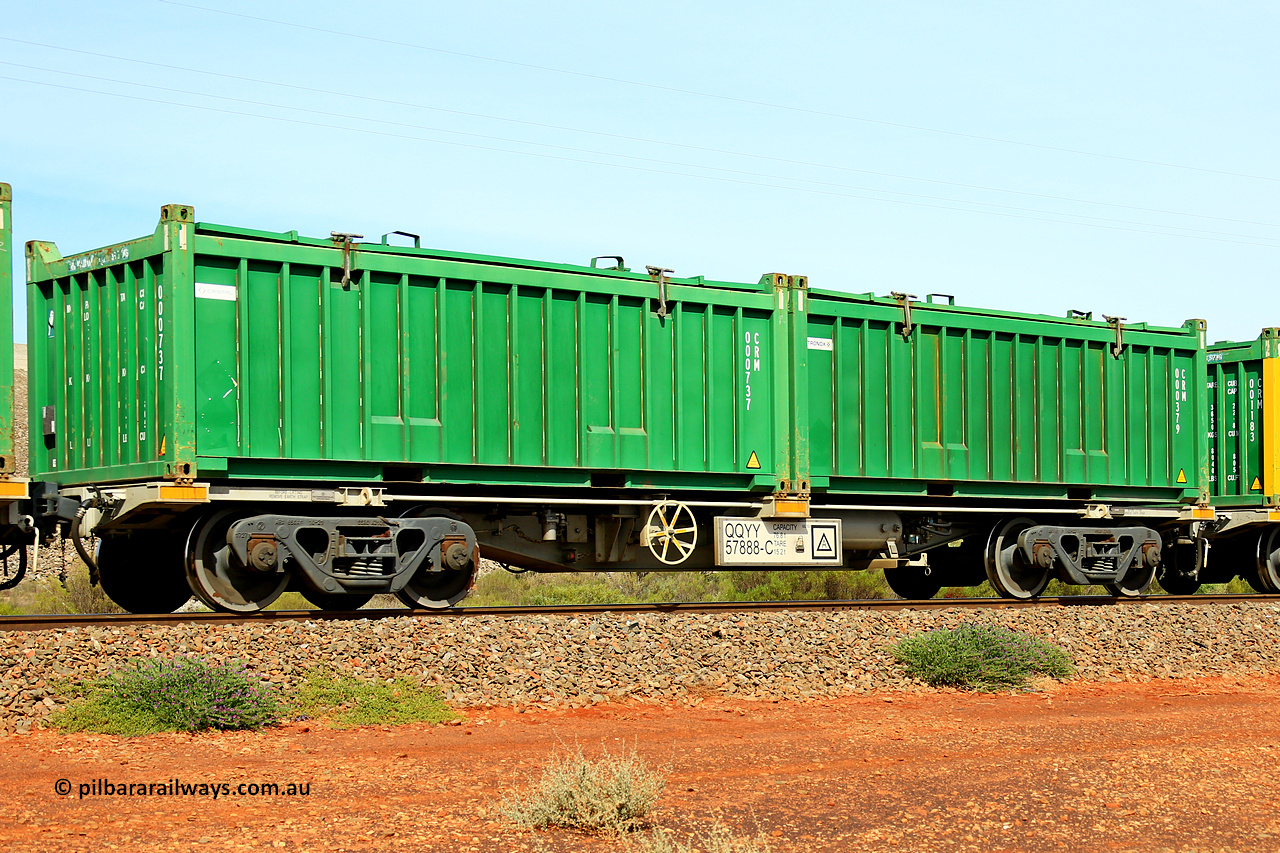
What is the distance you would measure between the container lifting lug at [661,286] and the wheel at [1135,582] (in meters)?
7.11

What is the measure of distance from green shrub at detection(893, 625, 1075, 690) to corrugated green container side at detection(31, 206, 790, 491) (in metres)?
3.32

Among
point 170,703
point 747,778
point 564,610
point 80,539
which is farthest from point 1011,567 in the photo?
point 170,703

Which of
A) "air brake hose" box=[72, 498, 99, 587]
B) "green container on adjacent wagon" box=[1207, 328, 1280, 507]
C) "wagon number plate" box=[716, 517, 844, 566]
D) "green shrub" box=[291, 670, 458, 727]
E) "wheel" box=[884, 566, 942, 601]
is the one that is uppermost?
"green container on adjacent wagon" box=[1207, 328, 1280, 507]

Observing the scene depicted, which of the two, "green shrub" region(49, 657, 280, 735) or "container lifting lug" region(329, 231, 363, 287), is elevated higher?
"container lifting lug" region(329, 231, 363, 287)

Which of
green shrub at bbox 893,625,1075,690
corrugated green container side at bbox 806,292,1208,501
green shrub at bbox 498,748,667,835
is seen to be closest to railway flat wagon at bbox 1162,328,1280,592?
corrugated green container side at bbox 806,292,1208,501

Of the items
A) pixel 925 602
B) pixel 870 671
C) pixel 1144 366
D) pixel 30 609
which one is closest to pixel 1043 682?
pixel 870 671

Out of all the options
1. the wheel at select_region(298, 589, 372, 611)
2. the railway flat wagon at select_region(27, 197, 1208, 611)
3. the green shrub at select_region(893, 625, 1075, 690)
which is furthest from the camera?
the wheel at select_region(298, 589, 372, 611)

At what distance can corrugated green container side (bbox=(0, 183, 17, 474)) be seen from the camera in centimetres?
1034

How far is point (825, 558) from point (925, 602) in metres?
1.26

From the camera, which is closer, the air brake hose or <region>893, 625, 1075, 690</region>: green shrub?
<region>893, 625, 1075, 690</region>: green shrub

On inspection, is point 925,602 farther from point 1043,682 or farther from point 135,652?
point 135,652

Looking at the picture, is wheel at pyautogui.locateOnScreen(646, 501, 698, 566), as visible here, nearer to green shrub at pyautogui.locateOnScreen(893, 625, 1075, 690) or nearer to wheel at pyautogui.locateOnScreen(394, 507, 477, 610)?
wheel at pyautogui.locateOnScreen(394, 507, 477, 610)

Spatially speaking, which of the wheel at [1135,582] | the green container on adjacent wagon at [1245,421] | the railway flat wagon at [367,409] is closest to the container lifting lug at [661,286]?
the railway flat wagon at [367,409]
